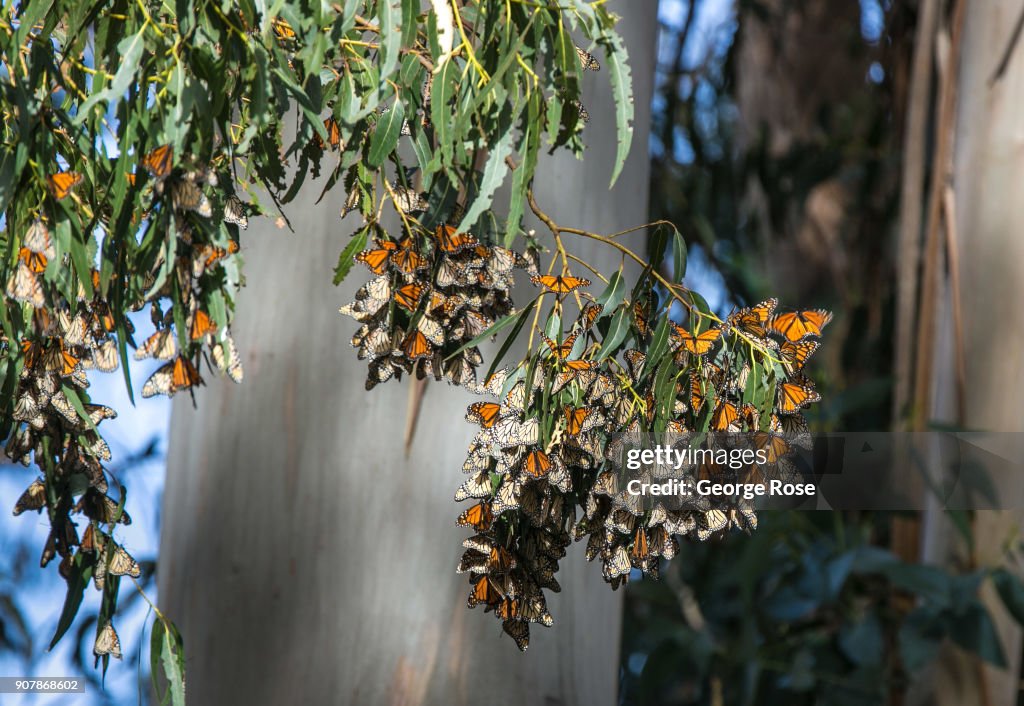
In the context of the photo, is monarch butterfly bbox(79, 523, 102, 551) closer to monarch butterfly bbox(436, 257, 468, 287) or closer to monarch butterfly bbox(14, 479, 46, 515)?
monarch butterfly bbox(14, 479, 46, 515)

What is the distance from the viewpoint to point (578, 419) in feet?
2.00

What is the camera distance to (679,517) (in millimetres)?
636

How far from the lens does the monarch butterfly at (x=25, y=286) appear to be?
0.57 meters

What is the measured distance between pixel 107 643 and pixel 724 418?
44 centimetres

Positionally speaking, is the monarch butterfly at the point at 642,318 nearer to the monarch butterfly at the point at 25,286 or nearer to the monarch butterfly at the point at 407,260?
the monarch butterfly at the point at 407,260

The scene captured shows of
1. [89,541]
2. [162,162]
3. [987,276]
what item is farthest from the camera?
[987,276]

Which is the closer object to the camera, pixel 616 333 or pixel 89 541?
pixel 616 333

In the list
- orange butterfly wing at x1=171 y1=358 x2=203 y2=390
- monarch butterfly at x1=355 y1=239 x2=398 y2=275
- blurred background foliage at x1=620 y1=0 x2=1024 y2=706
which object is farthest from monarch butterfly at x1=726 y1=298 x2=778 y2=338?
blurred background foliage at x1=620 y1=0 x2=1024 y2=706

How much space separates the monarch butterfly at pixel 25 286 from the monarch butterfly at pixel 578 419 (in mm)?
294

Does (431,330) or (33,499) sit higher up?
(431,330)

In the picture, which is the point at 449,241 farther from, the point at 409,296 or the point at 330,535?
the point at 330,535

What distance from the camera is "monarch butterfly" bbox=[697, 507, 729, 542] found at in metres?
0.64

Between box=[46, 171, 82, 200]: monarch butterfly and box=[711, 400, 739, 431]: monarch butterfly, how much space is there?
1.24 feet

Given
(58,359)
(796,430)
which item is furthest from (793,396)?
(58,359)
